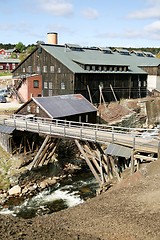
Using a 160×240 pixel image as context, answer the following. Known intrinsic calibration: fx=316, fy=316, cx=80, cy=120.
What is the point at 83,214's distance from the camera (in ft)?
55.9

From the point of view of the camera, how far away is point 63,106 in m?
36.3

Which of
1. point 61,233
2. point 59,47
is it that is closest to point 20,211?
point 61,233

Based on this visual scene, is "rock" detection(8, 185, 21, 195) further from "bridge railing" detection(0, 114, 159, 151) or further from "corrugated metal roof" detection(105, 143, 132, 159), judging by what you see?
"corrugated metal roof" detection(105, 143, 132, 159)

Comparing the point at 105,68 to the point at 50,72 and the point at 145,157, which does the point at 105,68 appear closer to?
the point at 50,72

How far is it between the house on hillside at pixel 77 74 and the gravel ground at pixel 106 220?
3049 centimetres

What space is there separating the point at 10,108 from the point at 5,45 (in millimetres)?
149875

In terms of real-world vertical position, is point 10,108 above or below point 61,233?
above

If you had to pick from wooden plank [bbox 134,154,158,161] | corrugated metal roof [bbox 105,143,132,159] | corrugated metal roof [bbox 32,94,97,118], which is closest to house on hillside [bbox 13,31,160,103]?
corrugated metal roof [bbox 32,94,97,118]

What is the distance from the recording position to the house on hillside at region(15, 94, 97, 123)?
34.5 meters

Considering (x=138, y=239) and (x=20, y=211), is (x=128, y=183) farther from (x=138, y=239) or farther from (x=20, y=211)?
(x=20, y=211)

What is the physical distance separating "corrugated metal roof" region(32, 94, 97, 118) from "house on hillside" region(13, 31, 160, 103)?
933cm

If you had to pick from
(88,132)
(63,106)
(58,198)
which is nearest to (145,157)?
(88,132)

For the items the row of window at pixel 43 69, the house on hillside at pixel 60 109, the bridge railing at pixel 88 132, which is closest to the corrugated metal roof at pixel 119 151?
the bridge railing at pixel 88 132

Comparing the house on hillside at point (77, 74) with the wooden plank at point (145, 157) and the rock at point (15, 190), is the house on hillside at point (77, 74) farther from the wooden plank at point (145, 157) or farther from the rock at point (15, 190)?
the wooden plank at point (145, 157)
